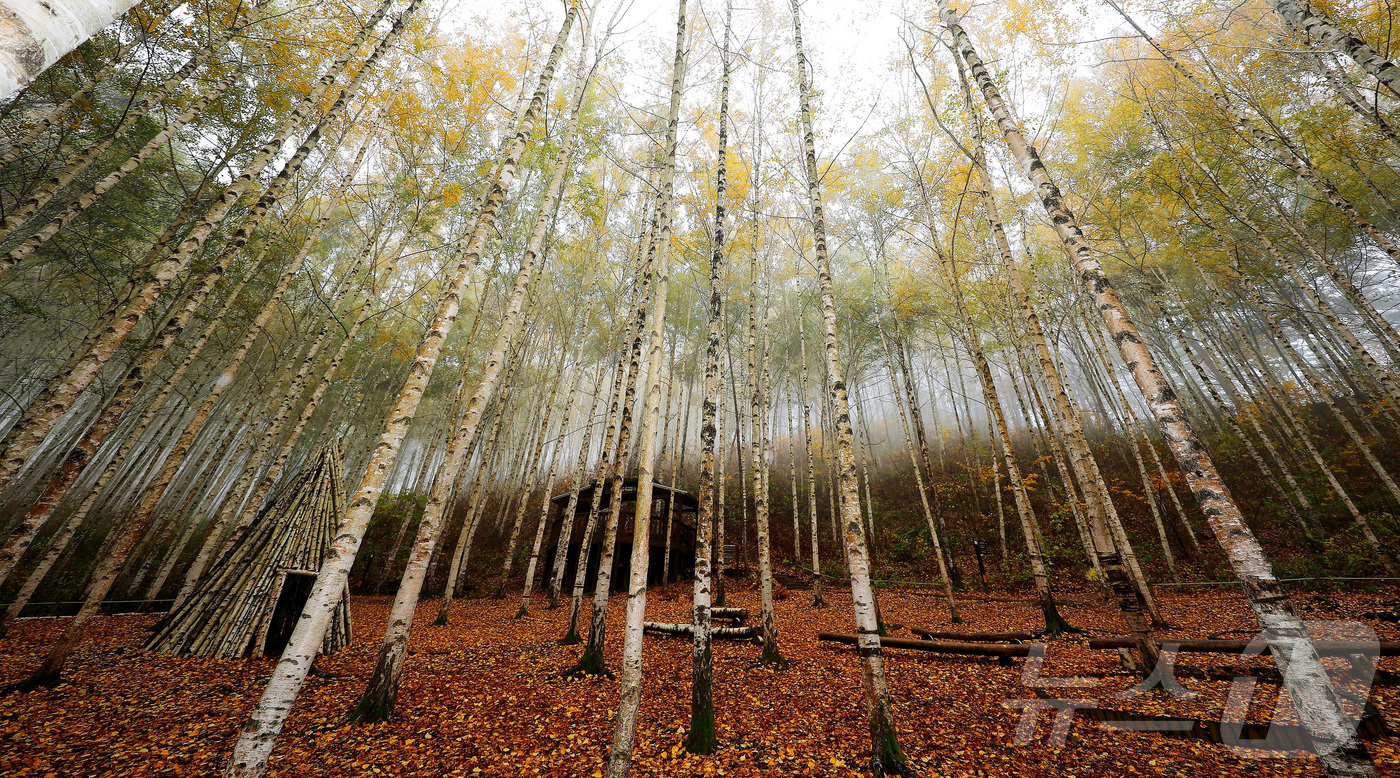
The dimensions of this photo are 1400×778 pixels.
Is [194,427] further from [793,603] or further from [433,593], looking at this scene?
[793,603]

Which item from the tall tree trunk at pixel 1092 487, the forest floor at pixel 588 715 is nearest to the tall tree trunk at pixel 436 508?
the forest floor at pixel 588 715

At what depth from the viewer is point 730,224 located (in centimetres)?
→ 1112

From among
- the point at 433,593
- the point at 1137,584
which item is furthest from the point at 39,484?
the point at 1137,584

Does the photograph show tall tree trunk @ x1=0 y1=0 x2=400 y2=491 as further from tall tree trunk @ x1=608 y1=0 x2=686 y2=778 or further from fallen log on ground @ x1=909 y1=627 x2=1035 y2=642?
fallen log on ground @ x1=909 y1=627 x2=1035 y2=642

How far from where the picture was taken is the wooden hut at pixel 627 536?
14.7m

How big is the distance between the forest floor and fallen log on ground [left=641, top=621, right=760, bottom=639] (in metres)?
0.21


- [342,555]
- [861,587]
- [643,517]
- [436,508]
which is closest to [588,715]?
[643,517]

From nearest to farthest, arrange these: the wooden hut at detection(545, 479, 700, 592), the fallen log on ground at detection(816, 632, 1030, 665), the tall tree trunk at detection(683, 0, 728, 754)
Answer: the tall tree trunk at detection(683, 0, 728, 754) → the fallen log on ground at detection(816, 632, 1030, 665) → the wooden hut at detection(545, 479, 700, 592)

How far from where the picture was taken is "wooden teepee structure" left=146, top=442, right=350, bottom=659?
19.9ft

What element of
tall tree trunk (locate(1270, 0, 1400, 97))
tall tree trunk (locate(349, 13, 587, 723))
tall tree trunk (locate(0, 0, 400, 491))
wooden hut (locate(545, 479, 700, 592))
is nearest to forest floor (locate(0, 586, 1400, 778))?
tall tree trunk (locate(349, 13, 587, 723))

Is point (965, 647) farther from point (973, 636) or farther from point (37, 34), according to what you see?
point (37, 34)

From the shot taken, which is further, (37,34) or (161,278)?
(161,278)

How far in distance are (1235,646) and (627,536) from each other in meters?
13.2

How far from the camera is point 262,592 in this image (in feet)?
20.6
